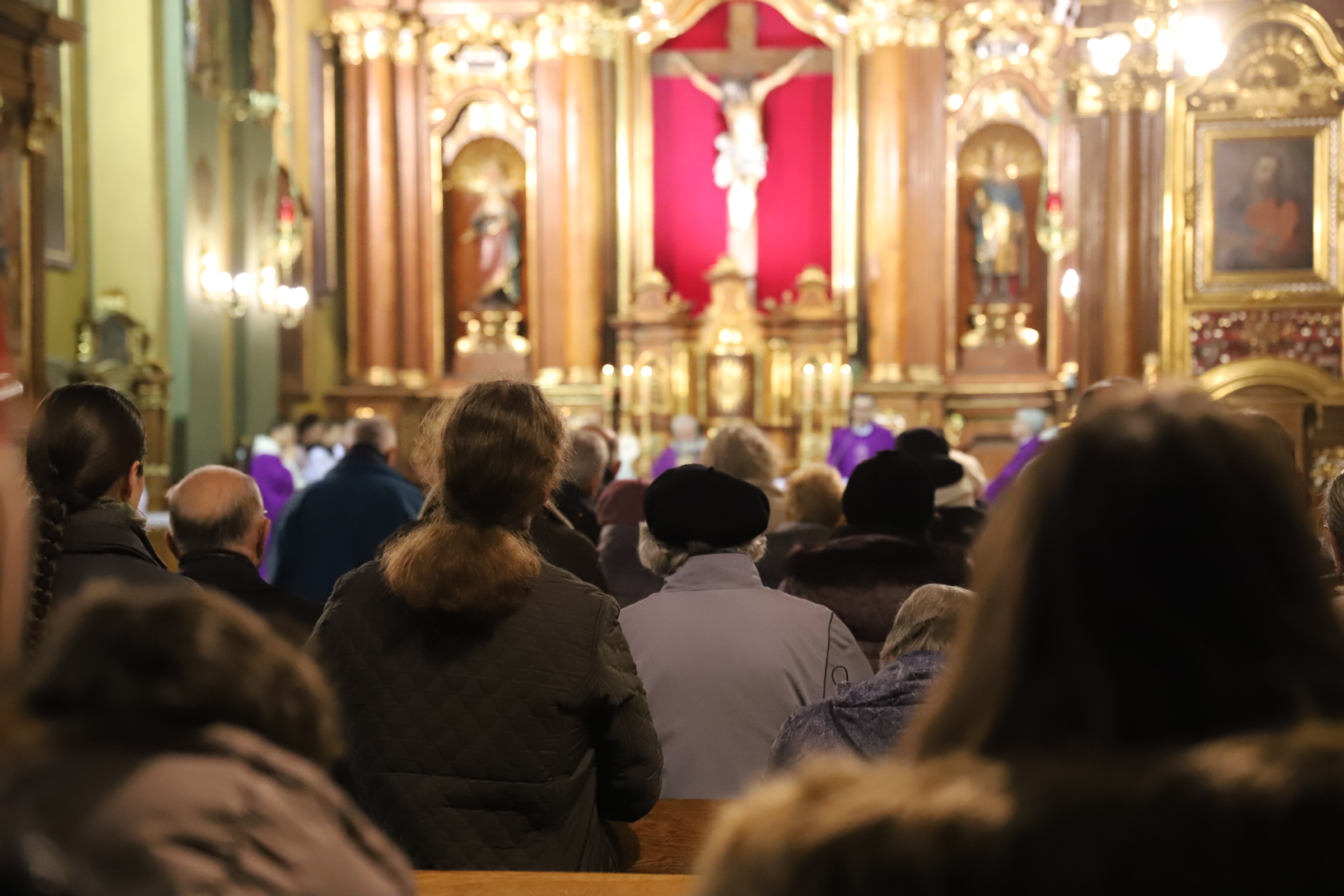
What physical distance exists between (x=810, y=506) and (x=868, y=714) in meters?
2.87

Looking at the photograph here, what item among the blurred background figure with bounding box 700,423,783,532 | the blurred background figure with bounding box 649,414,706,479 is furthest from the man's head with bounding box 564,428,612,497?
the blurred background figure with bounding box 649,414,706,479

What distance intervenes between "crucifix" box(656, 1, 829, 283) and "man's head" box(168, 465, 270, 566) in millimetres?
13014

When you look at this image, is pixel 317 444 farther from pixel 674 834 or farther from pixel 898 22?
pixel 674 834

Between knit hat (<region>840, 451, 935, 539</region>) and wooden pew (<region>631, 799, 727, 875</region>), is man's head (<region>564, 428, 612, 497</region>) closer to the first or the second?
knit hat (<region>840, 451, 935, 539</region>)

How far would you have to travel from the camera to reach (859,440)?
41.1ft

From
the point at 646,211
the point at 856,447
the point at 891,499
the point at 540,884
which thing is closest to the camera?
the point at 540,884

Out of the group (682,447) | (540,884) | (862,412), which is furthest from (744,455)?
(682,447)

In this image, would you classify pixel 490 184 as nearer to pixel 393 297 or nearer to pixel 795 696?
pixel 393 297

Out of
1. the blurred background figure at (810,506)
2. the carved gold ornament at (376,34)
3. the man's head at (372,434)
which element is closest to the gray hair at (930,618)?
the blurred background figure at (810,506)

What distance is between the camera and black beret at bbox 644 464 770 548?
3508mm

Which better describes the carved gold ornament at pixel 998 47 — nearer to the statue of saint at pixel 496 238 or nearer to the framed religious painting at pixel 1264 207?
the framed religious painting at pixel 1264 207

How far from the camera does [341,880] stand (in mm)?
1215

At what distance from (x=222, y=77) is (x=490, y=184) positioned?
4.03 m

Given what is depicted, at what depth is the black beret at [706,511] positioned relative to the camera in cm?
351
